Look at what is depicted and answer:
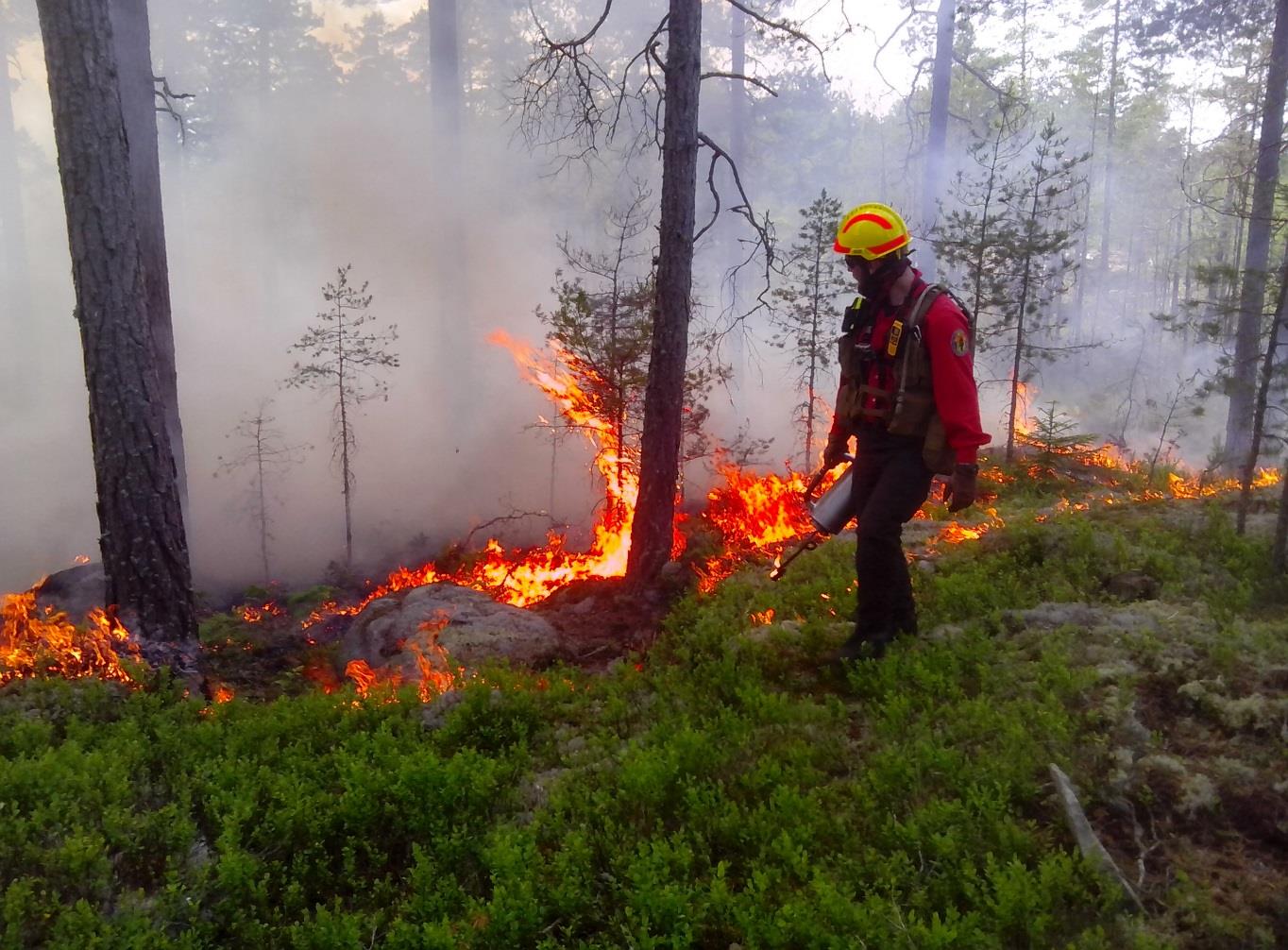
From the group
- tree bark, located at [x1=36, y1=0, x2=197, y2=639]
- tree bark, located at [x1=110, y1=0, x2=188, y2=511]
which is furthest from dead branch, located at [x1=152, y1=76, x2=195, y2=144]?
tree bark, located at [x1=36, y1=0, x2=197, y2=639]

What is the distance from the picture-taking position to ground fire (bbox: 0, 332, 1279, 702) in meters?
5.46

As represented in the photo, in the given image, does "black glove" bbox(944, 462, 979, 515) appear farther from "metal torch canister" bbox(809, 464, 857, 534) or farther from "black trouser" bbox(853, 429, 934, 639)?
"metal torch canister" bbox(809, 464, 857, 534)

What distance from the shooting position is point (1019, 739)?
3756mm

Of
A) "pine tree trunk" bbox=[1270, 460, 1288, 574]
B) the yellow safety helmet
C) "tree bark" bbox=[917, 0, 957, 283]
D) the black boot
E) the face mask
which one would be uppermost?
Result: "tree bark" bbox=[917, 0, 957, 283]

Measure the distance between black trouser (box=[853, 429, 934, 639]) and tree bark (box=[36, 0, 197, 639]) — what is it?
495 centimetres

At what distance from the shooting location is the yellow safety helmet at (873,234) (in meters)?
4.67

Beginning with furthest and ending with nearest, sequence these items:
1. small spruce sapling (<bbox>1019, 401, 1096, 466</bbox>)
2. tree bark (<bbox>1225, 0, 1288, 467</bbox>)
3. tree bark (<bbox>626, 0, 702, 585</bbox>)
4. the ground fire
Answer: tree bark (<bbox>1225, 0, 1288, 467</bbox>), small spruce sapling (<bbox>1019, 401, 1096, 466</bbox>), tree bark (<bbox>626, 0, 702, 585</bbox>), the ground fire

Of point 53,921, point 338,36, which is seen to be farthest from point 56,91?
point 338,36

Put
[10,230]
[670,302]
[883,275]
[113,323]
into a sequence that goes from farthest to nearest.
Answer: [10,230]
[670,302]
[113,323]
[883,275]

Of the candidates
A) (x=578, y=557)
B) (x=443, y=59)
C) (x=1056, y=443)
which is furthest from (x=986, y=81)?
(x=578, y=557)

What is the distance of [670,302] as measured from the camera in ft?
25.0

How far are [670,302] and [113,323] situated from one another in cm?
452

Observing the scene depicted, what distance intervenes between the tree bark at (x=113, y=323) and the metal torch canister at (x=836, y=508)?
15.4 ft

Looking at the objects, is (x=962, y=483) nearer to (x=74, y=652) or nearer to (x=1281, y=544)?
(x=1281, y=544)
